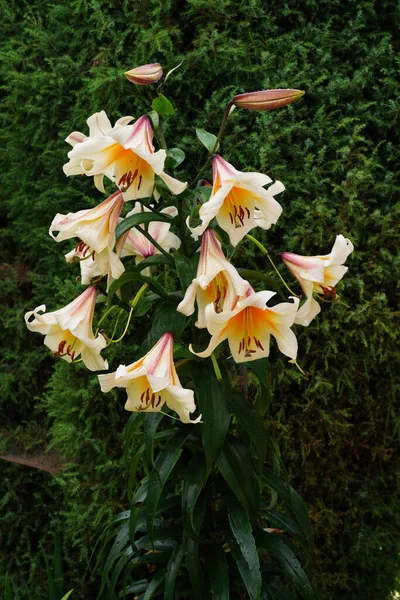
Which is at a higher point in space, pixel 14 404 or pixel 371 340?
pixel 371 340

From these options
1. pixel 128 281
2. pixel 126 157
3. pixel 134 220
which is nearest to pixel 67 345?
pixel 128 281

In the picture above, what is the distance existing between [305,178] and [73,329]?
1.00m

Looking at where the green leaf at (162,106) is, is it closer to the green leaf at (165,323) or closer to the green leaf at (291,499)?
the green leaf at (165,323)

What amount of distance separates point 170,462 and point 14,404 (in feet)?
4.68

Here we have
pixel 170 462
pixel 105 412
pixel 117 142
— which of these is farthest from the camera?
pixel 105 412

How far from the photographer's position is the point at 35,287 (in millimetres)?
2447

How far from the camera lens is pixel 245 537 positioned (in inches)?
48.6

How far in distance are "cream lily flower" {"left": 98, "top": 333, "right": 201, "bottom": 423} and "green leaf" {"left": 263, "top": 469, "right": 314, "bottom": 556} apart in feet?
1.44

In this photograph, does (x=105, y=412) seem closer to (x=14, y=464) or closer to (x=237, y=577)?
(x=14, y=464)

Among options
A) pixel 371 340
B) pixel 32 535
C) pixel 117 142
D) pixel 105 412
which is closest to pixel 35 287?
pixel 105 412

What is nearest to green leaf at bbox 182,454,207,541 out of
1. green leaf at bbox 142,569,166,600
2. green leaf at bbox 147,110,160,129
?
green leaf at bbox 142,569,166,600

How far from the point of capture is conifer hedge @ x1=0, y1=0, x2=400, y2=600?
5.92 feet

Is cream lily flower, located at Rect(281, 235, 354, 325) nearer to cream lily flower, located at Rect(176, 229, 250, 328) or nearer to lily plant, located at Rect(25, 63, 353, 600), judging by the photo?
lily plant, located at Rect(25, 63, 353, 600)

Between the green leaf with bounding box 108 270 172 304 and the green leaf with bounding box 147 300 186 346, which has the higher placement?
the green leaf with bounding box 108 270 172 304
